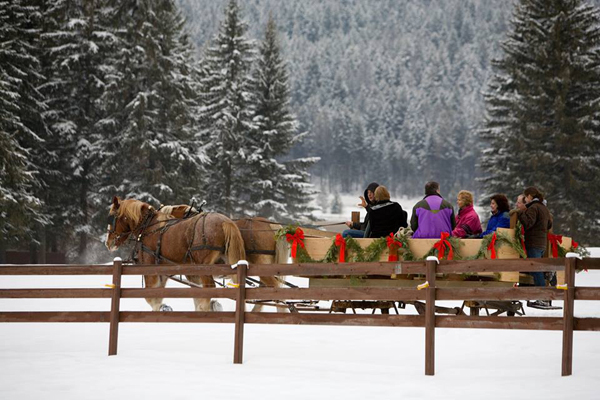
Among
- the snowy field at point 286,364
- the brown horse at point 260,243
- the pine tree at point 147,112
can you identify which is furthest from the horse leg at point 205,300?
the pine tree at point 147,112

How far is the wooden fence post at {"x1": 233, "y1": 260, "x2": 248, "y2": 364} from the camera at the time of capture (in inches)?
394

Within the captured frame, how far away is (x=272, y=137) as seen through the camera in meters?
45.8

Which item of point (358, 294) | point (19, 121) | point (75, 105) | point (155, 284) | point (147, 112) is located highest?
point (75, 105)

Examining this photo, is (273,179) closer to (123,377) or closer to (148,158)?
(148,158)

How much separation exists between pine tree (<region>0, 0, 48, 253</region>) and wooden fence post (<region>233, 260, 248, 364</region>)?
21.3 m

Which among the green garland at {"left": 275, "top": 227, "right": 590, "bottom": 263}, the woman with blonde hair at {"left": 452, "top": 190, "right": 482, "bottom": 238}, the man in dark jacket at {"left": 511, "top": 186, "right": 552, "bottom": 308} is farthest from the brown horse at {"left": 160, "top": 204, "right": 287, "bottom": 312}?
the man in dark jacket at {"left": 511, "top": 186, "right": 552, "bottom": 308}

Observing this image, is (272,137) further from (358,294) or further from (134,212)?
(358,294)

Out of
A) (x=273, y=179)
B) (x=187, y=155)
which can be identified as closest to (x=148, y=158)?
(x=187, y=155)

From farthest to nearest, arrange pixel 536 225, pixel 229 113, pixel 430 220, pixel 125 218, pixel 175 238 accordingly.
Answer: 1. pixel 229 113
2. pixel 125 218
3. pixel 175 238
4. pixel 536 225
5. pixel 430 220

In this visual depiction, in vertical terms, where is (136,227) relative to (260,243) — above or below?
above

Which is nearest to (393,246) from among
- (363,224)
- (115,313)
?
(363,224)

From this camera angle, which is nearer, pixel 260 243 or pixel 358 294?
pixel 358 294

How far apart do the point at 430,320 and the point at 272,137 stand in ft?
122

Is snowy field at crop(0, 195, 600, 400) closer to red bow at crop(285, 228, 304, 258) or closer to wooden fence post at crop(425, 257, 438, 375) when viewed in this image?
wooden fence post at crop(425, 257, 438, 375)
